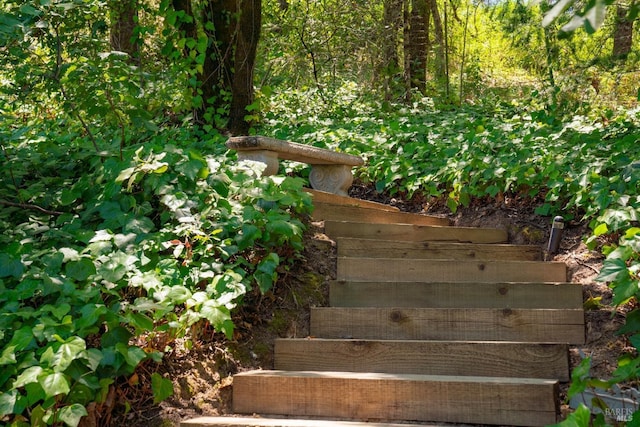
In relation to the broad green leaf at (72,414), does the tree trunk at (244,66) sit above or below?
above

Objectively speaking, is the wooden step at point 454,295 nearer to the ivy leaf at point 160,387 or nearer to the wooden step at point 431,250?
the wooden step at point 431,250

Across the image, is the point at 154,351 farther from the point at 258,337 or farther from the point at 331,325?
the point at 331,325

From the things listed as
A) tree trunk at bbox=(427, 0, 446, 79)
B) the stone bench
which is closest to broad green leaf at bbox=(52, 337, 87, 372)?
the stone bench

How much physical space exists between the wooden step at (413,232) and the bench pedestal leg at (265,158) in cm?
53

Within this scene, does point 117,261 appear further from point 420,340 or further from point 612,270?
point 612,270

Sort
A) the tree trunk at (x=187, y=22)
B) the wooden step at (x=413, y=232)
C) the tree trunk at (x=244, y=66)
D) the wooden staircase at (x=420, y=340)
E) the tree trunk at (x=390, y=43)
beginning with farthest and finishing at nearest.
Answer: the tree trunk at (x=390, y=43)
the tree trunk at (x=244, y=66)
the tree trunk at (x=187, y=22)
the wooden step at (x=413, y=232)
the wooden staircase at (x=420, y=340)

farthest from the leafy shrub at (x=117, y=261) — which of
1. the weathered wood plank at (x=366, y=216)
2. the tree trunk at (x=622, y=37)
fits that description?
the tree trunk at (x=622, y=37)

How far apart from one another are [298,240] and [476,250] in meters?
1.51

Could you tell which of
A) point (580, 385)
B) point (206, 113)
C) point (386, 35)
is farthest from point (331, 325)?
point (386, 35)

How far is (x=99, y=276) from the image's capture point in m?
3.16

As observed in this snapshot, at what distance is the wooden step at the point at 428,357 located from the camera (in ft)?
11.1

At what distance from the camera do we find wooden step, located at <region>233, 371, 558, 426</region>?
299 centimetres

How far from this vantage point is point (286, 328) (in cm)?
397

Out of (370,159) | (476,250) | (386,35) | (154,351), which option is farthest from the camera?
(386,35)
